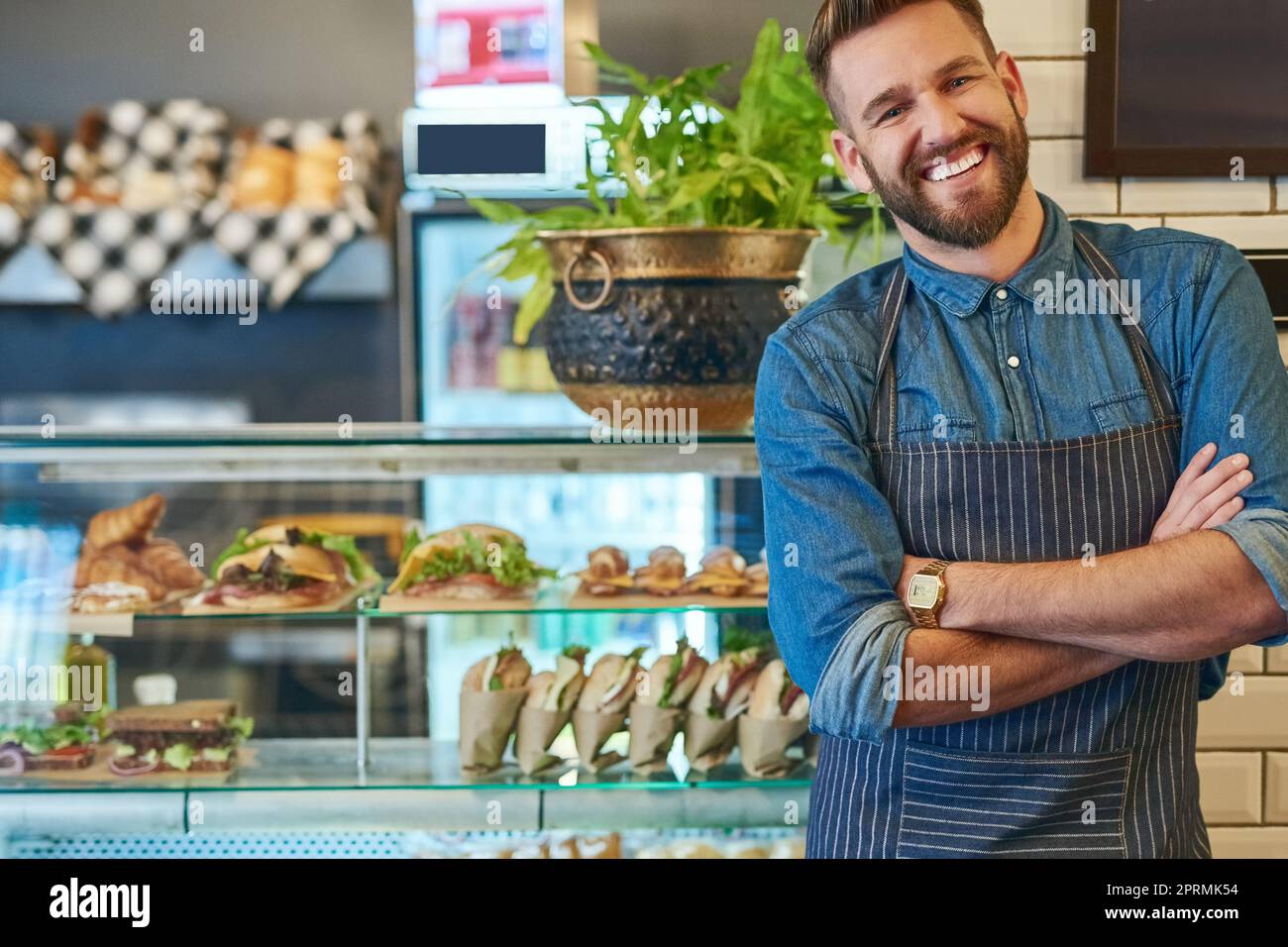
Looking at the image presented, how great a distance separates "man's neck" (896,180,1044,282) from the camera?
142 centimetres

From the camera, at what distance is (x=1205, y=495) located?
1.30 meters

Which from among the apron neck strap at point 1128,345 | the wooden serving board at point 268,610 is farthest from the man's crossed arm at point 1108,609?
the wooden serving board at point 268,610

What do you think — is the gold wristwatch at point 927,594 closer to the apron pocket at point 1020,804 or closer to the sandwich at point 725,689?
the apron pocket at point 1020,804

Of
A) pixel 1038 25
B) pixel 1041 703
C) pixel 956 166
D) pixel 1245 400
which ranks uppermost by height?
pixel 1038 25

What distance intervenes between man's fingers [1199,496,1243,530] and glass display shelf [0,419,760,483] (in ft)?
2.33

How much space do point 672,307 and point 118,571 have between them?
97 cm

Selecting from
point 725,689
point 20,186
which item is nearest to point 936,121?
point 725,689

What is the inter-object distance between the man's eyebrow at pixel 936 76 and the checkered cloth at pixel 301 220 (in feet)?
7.94

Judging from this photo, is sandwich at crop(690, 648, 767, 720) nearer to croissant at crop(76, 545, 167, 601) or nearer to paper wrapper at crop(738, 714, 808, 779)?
paper wrapper at crop(738, 714, 808, 779)

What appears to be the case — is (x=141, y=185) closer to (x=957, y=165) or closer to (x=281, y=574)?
(x=281, y=574)

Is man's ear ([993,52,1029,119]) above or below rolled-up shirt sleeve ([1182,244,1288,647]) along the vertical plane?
above

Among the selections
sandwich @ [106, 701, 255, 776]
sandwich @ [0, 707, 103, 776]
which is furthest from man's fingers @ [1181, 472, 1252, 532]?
sandwich @ [0, 707, 103, 776]
